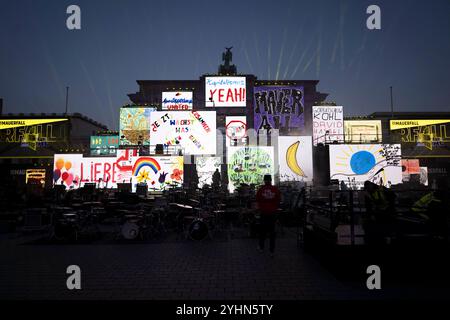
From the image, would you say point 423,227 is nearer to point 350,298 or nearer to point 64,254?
point 350,298

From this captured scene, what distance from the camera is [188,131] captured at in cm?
2998

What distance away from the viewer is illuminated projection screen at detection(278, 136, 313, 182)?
2692 centimetres

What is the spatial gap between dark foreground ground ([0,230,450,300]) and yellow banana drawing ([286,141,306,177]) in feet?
62.1

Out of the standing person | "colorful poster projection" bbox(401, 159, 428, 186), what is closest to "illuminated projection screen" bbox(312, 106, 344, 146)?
"colorful poster projection" bbox(401, 159, 428, 186)

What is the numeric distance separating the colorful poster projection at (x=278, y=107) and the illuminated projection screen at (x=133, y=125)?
556 inches

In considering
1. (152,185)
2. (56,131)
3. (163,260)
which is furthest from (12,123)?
(163,260)

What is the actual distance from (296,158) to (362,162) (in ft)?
19.3

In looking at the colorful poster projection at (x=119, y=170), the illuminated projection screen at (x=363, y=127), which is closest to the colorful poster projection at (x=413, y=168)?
the illuminated projection screen at (x=363, y=127)

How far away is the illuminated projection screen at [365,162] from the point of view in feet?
80.1

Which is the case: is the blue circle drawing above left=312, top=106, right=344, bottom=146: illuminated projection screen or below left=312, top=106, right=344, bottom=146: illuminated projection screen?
below

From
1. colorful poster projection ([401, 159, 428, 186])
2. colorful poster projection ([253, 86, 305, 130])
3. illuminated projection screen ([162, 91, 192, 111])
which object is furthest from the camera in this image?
illuminated projection screen ([162, 91, 192, 111])

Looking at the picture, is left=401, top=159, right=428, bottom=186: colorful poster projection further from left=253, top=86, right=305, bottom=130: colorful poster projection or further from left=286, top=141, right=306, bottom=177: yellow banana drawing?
left=286, top=141, right=306, bottom=177: yellow banana drawing

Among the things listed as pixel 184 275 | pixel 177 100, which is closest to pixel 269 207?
pixel 184 275
